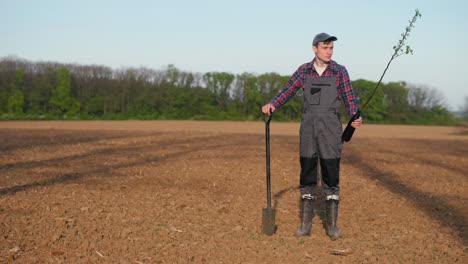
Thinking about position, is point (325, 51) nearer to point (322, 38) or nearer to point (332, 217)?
point (322, 38)

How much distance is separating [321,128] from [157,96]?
4974cm

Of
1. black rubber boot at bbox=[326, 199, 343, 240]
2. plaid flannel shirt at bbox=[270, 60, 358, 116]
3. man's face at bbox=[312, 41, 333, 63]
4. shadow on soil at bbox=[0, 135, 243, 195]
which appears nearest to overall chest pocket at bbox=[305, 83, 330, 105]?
plaid flannel shirt at bbox=[270, 60, 358, 116]

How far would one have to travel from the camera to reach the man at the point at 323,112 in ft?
14.1

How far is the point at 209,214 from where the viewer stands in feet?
18.5

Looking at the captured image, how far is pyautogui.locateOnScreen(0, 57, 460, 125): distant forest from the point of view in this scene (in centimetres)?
4703

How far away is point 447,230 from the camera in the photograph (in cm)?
510

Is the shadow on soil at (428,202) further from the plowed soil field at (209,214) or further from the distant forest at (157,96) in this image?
the distant forest at (157,96)

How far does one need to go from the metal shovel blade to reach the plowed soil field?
136 millimetres

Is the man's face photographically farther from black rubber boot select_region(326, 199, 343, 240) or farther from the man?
black rubber boot select_region(326, 199, 343, 240)

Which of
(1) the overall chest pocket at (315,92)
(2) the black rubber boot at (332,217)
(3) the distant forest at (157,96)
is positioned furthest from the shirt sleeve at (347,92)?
(3) the distant forest at (157,96)

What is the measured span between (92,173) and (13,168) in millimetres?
1899

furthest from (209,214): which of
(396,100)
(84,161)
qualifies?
(396,100)

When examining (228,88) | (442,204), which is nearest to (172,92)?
(228,88)

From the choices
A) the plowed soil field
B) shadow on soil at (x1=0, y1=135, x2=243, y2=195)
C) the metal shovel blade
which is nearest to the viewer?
the plowed soil field
